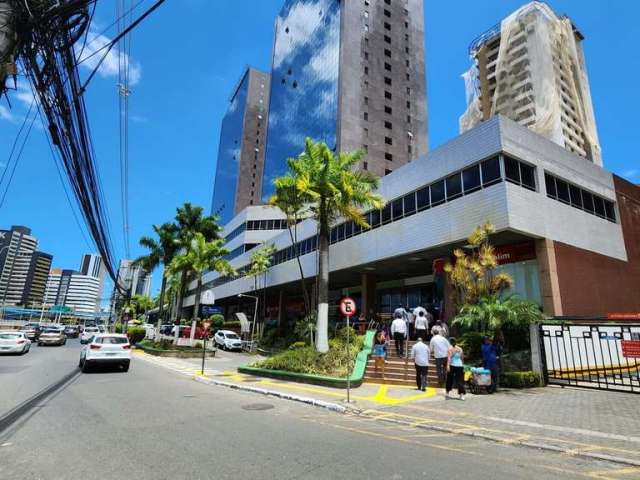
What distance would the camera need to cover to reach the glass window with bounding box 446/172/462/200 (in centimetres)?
1880

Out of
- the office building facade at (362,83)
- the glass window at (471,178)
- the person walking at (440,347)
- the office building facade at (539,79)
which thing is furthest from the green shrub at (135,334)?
the office building facade at (539,79)

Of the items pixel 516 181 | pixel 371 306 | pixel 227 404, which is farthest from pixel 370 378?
pixel 371 306

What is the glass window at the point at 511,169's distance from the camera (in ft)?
55.7

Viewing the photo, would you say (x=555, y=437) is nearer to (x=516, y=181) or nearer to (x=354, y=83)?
(x=516, y=181)

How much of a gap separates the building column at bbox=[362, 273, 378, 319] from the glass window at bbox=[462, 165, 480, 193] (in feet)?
37.1

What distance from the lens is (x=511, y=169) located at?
17188mm

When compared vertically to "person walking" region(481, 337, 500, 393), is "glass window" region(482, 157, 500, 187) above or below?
above

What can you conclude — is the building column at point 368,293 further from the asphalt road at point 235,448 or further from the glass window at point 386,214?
the asphalt road at point 235,448

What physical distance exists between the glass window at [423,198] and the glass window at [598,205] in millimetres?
9337

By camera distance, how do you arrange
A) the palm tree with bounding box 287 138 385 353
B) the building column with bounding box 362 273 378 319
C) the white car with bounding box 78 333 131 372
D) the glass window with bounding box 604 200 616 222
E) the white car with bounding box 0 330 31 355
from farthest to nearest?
the building column with bounding box 362 273 378 319 < the white car with bounding box 0 330 31 355 < the glass window with bounding box 604 200 616 222 < the palm tree with bounding box 287 138 385 353 < the white car with bounding box 78 333 131 372

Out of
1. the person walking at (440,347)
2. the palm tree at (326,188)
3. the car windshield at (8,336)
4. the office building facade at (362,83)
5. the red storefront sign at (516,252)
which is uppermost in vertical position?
the office building facade at (362,83)

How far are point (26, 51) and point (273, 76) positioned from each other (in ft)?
293

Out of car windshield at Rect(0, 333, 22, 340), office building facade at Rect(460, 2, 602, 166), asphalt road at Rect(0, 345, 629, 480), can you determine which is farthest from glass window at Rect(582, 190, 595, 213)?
office building facade at Rect(460, 2, 602, 166)

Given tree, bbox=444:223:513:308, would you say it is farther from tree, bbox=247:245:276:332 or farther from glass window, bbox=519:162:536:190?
tree, bbox=247:245:276:332
